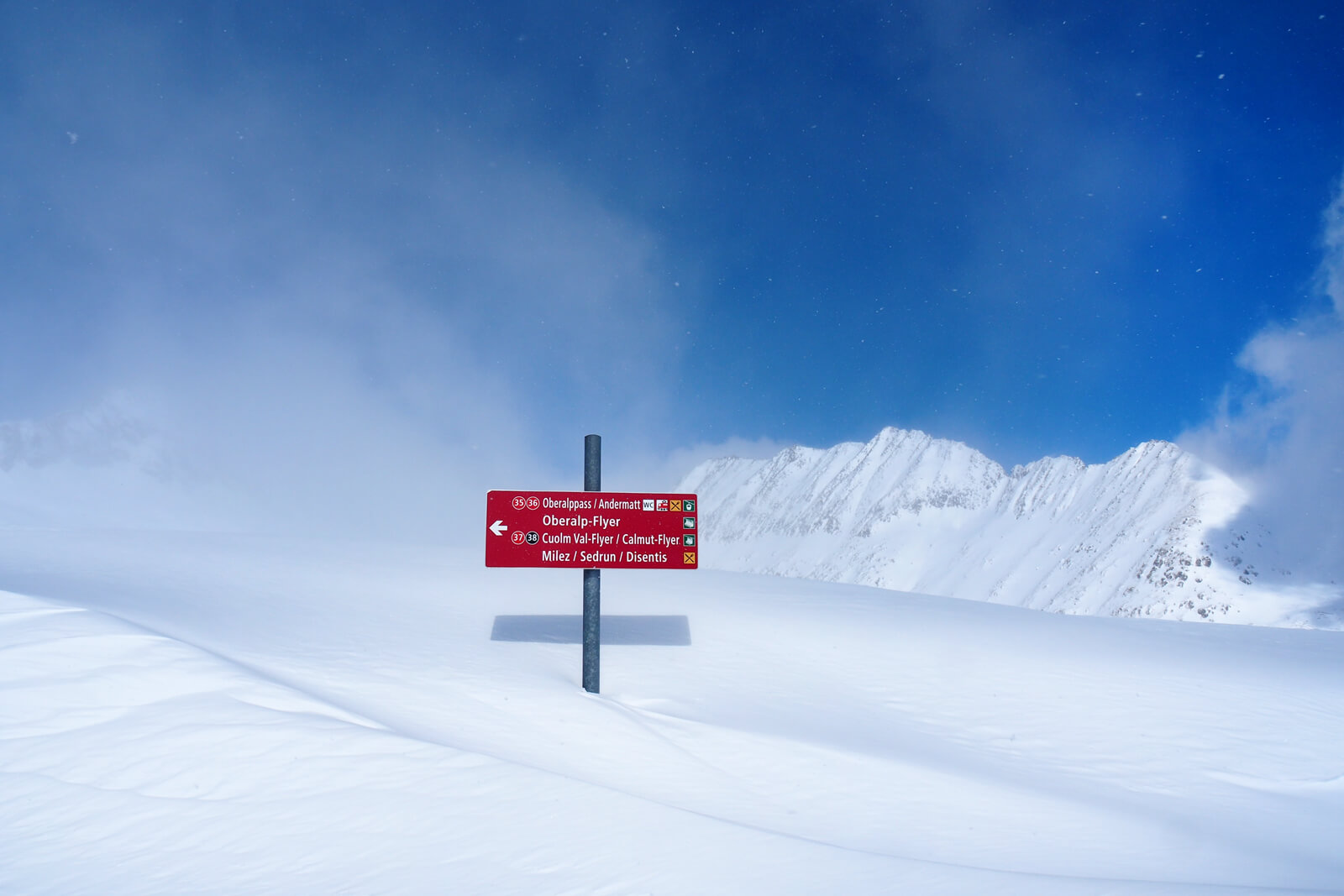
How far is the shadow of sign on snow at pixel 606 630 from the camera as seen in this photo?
11.2 meters

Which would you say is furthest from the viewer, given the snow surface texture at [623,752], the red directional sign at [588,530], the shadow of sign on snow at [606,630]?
the shadow of sign on snow at [606,630]

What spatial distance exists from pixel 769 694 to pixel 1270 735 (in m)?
6.18

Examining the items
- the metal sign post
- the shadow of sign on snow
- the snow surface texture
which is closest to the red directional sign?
the metal sign post

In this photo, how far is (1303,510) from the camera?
17125 centimetres

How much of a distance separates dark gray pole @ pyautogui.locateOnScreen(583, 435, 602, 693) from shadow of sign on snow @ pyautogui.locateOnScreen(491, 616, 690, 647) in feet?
7.43

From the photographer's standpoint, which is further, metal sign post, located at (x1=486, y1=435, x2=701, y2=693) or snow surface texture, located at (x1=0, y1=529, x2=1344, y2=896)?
metal sign post, located at (x1=486, y1=435, x2=701, y2=693)

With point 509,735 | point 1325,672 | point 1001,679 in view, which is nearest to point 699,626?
point 1001,679

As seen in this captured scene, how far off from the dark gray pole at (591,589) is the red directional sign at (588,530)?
0.23 meters

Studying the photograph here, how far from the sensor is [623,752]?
674 cm

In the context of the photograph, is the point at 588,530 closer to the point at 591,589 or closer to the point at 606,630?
the point at 591,589

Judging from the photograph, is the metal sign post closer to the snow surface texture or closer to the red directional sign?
the red directional sign

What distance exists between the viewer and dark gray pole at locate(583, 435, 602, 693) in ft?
29.0

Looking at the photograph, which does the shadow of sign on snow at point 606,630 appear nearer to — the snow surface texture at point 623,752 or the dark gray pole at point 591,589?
the snow surface texture at point 623,752

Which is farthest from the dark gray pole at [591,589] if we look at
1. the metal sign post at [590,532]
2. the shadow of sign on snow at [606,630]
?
the shadow of sign on snow at [606,630]
